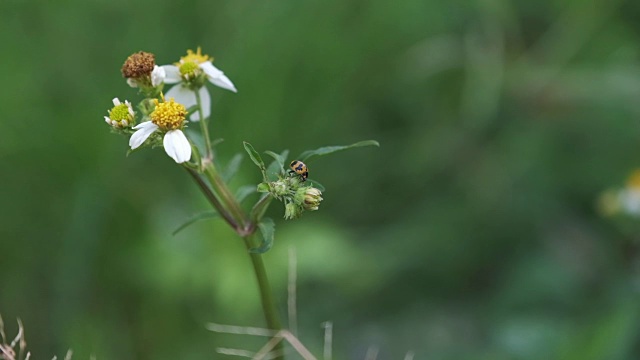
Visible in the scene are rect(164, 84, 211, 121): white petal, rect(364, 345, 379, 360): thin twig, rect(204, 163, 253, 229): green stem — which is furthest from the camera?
rect(364, 345, 379, 360): thin twig

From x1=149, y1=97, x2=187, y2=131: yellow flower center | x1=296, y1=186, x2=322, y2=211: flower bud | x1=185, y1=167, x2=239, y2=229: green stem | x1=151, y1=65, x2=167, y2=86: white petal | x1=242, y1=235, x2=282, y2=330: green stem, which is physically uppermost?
x1=151, y1=65, x2=167, y2=86: white petal

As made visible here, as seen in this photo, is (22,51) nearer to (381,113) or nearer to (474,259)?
(381,113)

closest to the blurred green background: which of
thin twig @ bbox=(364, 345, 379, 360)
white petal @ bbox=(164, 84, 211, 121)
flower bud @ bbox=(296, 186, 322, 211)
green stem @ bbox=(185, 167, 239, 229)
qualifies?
thin twig @ bbox=(364, 345, 379, 360)

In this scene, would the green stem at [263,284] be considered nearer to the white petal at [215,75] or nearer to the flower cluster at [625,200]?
the white petal at [215,75]

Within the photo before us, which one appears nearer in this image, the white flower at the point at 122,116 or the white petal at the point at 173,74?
the white flower at the point at 122,116

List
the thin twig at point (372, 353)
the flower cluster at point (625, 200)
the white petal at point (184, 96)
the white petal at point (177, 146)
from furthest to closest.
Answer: the flower cluster at point (625, 200) → the thin twig at point (372, 353) → the white petal at point (184, 96) → the white petal at point (177, 146)

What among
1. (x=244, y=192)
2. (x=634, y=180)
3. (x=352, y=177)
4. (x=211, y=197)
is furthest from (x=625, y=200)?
(x=211, y=197)

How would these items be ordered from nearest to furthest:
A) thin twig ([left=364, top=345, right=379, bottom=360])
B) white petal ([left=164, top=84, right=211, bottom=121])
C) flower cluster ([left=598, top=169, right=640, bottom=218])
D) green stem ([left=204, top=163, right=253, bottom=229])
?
green stem ([left=204, top=163, right=253, bottom=229]) → white petal ([left=164, top=84, right=211, bottom=121]) → thin twig ([left=364, top=345, right=379, bottom=360]) → flower cluster ([left=598, top=169, right=640, bottom=218])

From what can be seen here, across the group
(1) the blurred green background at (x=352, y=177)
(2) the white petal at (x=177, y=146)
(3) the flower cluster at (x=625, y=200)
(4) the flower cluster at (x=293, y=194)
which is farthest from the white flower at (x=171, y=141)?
(3) the flower cluster at (x=625, y=200)

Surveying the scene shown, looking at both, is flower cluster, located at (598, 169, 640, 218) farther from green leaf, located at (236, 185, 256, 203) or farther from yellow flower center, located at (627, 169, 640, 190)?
green leaf, located at (236, 185, 256, 203)
